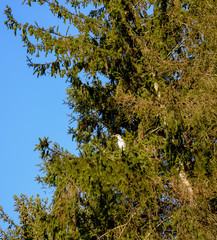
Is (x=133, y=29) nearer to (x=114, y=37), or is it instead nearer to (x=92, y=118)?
(x=114, y=37)

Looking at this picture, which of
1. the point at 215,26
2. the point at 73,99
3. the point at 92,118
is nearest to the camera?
the point at 215,26

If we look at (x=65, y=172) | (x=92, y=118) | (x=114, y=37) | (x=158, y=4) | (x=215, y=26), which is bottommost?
(x=65, y=172)

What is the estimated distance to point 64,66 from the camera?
8969 mm

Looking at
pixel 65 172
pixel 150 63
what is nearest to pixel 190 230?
pixel 65 172

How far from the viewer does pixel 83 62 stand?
893 cm

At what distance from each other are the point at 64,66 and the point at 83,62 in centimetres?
53

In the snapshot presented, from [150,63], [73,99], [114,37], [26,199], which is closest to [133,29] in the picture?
[114,37]

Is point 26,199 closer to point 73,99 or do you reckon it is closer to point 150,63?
point 73,99

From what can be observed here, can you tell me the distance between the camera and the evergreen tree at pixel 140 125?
22.1ft

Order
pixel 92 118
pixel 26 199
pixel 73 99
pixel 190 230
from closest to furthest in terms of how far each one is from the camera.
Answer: pixel 190 230 → pixel 92 118 → pixel 73 99 → pixel 26 199

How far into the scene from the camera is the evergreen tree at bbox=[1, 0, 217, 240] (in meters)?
6.73

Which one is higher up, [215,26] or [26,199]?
[26,199]

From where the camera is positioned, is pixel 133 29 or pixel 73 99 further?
pixel 73 99

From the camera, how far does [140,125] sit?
8.25 metres
